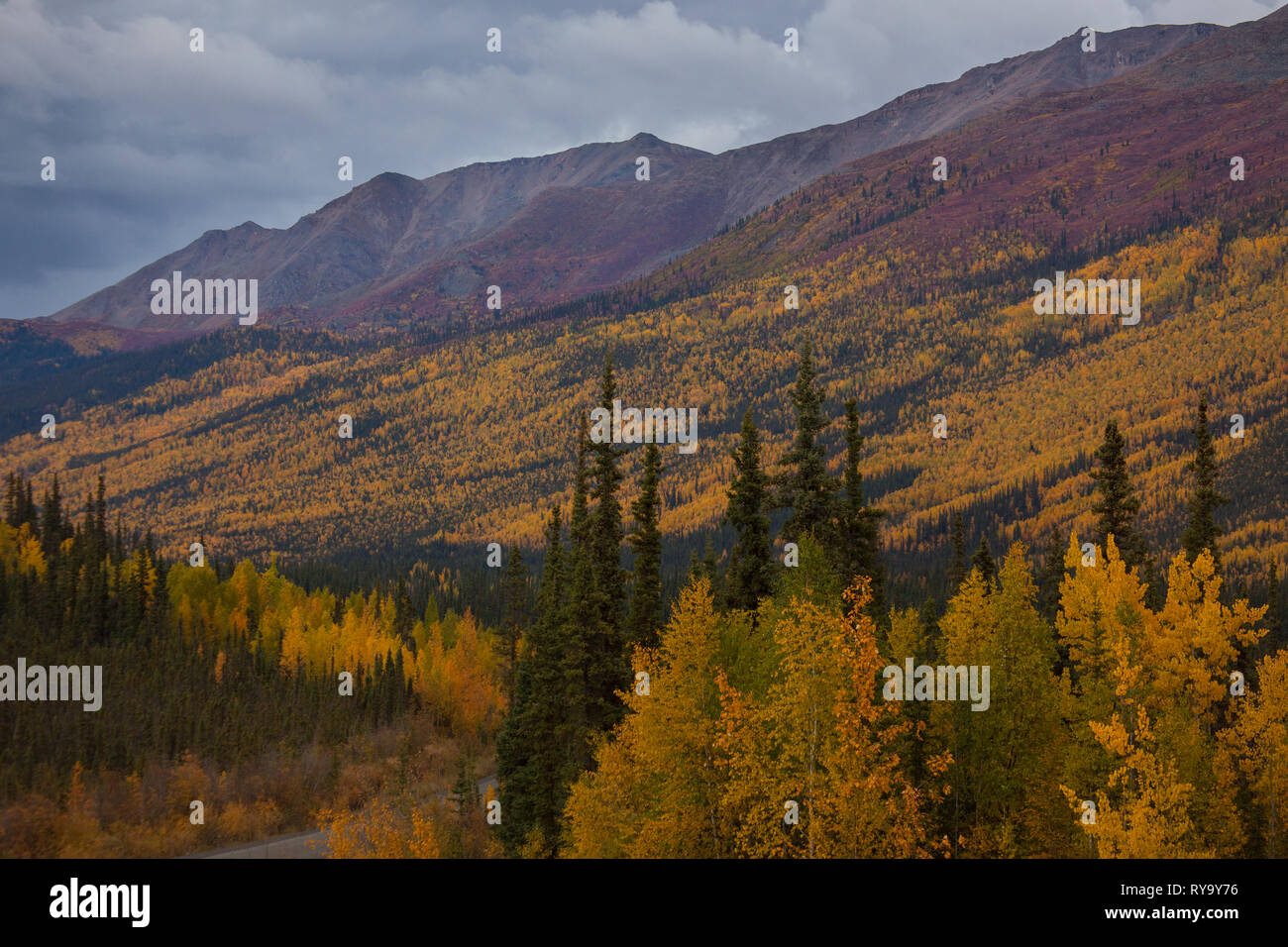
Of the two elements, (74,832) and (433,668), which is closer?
(74,832)

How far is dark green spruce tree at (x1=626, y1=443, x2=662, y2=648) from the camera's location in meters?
49.9

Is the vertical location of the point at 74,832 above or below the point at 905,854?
below

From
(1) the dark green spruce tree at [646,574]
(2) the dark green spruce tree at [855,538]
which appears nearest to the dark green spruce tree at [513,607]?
(1) the dark green spruce tree at [646,574]

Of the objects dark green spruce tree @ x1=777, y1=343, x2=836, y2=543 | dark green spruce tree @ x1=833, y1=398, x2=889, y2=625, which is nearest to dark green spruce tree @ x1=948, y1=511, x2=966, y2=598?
dark green spruce tree @ x1=833, y1=398, x2=889, y2=625

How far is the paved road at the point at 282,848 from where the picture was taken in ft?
266

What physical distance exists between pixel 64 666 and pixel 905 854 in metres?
114

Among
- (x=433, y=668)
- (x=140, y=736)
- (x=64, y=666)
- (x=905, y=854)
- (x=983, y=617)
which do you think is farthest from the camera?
(x=433, y=668)

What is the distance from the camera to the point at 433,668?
132 metres

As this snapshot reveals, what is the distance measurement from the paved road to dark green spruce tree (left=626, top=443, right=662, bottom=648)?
37063mm

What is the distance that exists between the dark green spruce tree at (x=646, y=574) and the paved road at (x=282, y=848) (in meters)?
37.1
